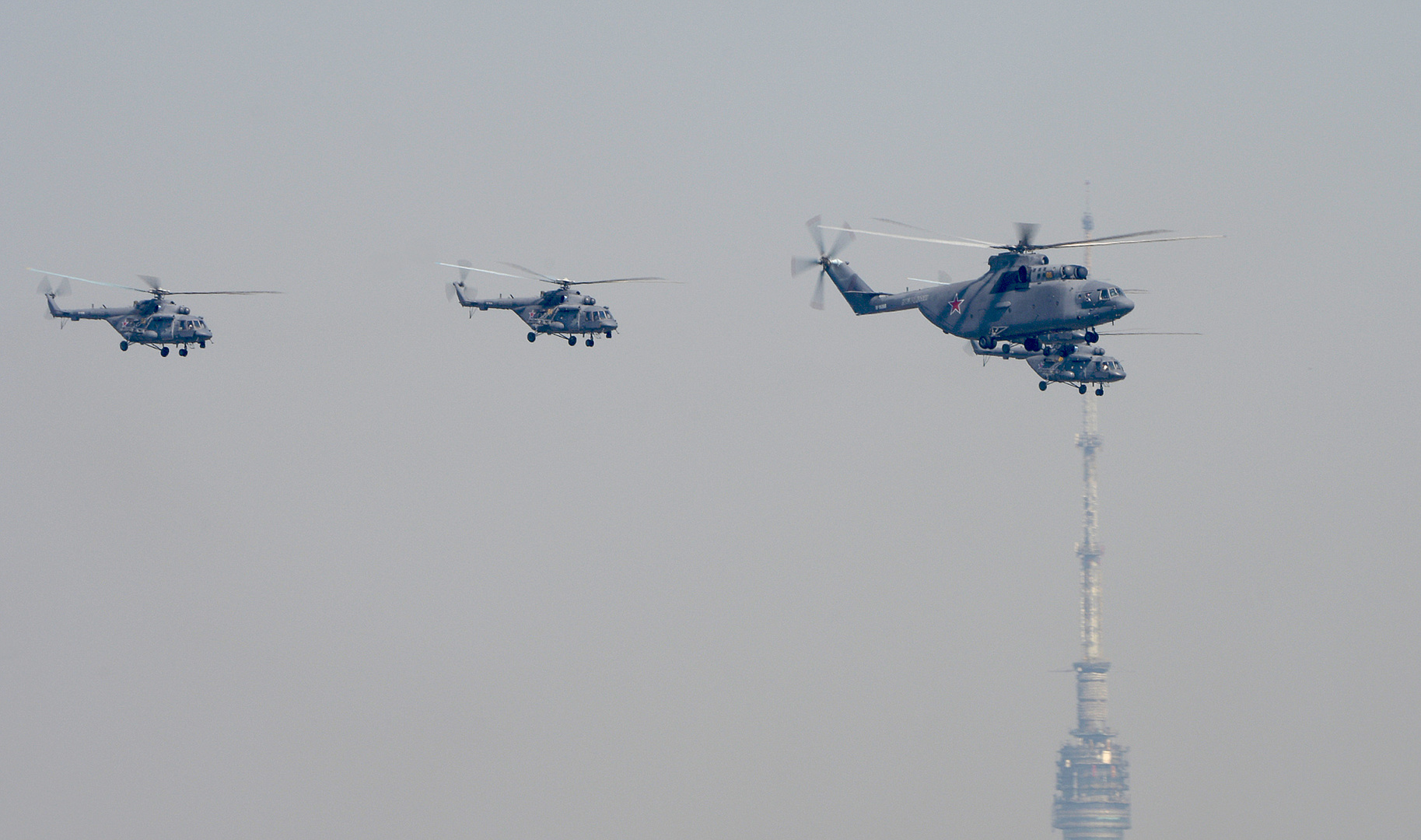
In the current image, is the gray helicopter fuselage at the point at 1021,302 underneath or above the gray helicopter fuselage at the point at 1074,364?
underneath

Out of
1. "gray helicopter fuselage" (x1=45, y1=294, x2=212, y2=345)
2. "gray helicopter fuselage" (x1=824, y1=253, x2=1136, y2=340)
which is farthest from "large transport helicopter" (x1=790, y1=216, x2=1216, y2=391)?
"gray helicopter fuselage" (x1=45, y1=294, x2=212, y2=345)

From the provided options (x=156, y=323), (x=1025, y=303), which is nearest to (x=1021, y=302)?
(x=1025, y=303)

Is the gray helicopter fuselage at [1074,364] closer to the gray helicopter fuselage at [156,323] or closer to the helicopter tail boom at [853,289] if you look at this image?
the helicopter tail boom at [853,289]

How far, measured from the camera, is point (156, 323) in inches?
5527

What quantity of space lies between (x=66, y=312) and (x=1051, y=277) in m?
69.5

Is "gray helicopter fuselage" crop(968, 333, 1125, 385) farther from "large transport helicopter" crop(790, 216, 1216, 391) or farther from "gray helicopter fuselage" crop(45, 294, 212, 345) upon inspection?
"gray helicopter fuselage" crop(45, 294, 212, 345)

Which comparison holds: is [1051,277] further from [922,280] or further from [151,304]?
[151,304]

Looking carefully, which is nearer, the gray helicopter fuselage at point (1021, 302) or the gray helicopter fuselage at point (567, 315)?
the gray helicopter fuselage at point (1021, 302)

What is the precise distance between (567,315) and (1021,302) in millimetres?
37822

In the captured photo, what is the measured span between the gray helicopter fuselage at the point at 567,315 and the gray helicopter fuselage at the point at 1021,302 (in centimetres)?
2666

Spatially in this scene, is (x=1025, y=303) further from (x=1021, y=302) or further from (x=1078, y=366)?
(x=1078, y=366)

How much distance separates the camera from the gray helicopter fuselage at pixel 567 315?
476 ft

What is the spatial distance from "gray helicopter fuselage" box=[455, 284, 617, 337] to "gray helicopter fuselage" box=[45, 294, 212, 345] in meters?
22.6

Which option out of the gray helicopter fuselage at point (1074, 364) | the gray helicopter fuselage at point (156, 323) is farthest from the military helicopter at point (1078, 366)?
the gray helicopter fuselage at point (156, 323)
